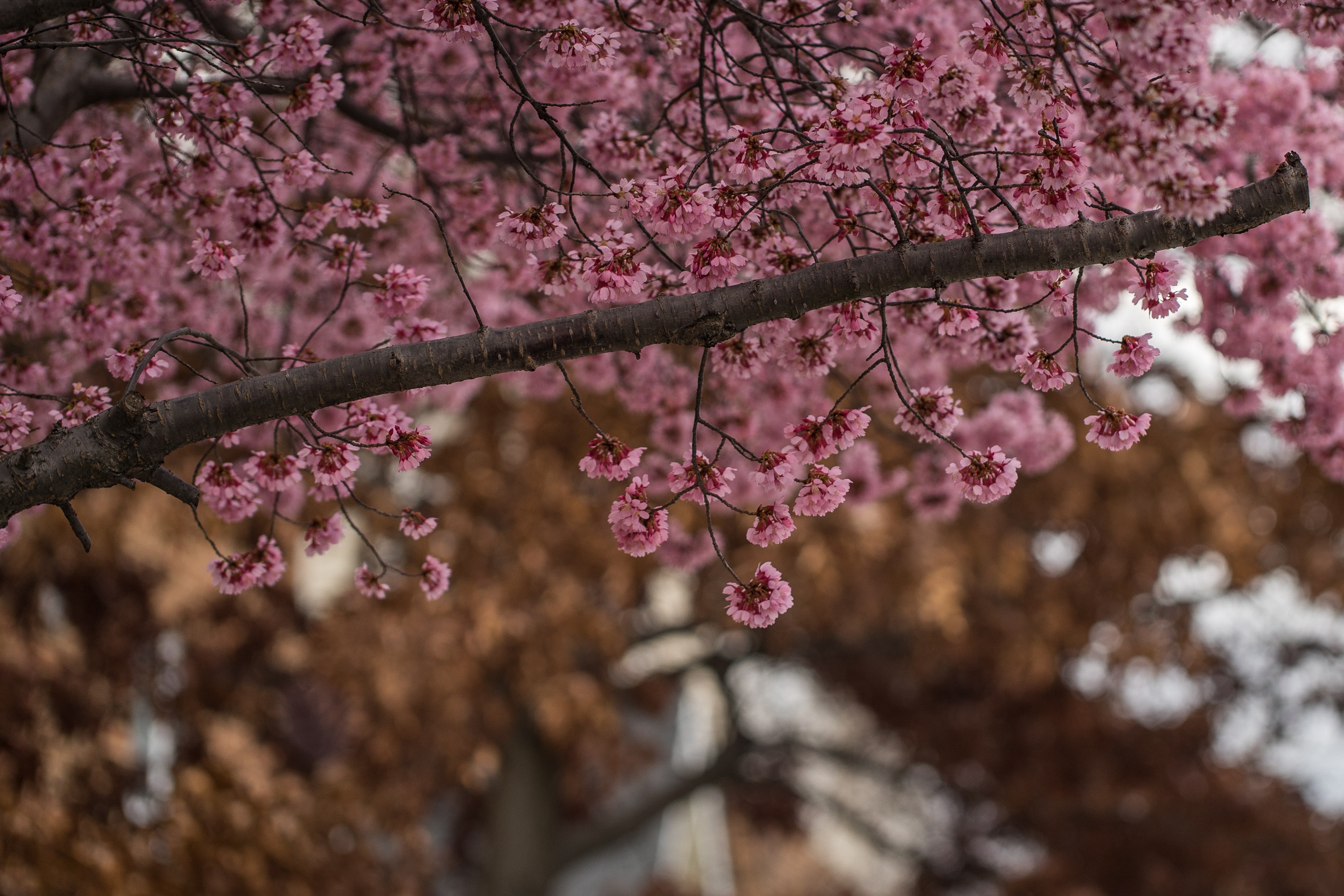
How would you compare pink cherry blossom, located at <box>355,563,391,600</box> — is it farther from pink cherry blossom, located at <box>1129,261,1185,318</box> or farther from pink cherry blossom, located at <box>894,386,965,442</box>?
pink cherry blossom, located at <box>1129,261,1185,318</box>

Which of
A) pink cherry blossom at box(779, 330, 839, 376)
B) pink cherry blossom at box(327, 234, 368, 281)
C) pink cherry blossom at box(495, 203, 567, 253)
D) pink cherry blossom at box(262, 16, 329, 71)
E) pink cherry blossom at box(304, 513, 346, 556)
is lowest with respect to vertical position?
pink cherry blossom at box(304, 513, 346, 556)

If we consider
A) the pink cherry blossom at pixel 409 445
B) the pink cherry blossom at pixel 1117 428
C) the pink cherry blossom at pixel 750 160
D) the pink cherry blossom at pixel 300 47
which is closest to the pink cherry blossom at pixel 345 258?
the pink cherry blossom at pixel 300 47

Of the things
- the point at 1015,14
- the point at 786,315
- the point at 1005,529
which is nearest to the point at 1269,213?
the point at 1015,14

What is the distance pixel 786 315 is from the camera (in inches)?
94.5

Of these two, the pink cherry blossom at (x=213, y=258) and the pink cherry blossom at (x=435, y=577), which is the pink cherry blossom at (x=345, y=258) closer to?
the pink cherry blossom at (x=213, y=258)

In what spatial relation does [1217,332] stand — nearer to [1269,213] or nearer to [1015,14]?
[1269,213]

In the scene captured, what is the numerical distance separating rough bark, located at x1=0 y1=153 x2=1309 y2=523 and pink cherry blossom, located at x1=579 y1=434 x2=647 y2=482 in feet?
1.07

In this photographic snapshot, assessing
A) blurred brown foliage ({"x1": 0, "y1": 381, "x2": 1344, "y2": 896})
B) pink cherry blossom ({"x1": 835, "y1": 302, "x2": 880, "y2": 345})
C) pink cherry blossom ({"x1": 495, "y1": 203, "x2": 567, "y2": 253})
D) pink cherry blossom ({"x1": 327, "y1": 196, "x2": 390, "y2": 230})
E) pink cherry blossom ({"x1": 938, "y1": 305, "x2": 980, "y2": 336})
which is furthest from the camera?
blurred brown foliage ({"x1": 0, "y1": 381, "x2": 1344, "y2": 896})

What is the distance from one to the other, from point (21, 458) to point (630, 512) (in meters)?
1.50

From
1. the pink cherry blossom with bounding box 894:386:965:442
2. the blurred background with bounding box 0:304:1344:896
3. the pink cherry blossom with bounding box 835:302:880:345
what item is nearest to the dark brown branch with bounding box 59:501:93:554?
the pink cherry blossom with bounding box 835:302:880:345

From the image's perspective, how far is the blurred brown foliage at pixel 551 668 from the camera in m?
6.68

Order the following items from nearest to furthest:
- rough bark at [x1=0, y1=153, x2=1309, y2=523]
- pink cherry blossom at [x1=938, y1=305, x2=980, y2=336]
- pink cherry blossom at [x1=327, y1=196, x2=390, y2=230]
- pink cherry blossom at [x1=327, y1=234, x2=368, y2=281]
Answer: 1. rough bark at [x1=0, y1=153, x2=1309, y2=523]
2. pink cherry blossom at [x1=938, y1=305, x2=980, y2=336]
3. pink cherry blossom at [x1=327, y1=196, x2=390, y2=230]
4. pink cherry blossom at [x1=327, y1=234, x2=368, y2=281]

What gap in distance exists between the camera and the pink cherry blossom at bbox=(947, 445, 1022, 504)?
2.59 m

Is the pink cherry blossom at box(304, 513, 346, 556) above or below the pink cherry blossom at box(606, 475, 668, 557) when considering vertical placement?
above
